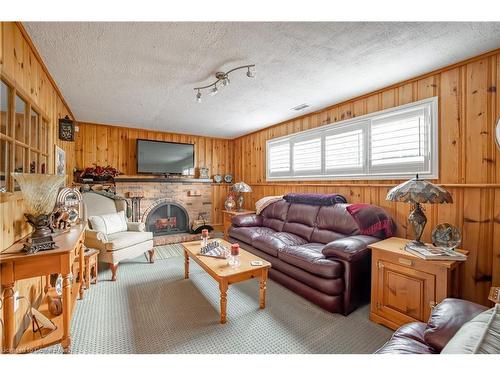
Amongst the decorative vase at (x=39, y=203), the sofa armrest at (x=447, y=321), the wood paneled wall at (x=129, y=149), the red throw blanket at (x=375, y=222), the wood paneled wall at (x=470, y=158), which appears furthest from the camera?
the wood paneled wall at (x=129, y=149)

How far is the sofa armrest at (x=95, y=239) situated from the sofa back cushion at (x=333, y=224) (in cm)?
272

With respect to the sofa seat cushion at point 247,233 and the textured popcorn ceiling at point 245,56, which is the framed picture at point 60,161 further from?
the sofa seat cushion at point 247,233

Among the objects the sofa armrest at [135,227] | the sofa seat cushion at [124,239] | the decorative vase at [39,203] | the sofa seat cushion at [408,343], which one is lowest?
the sofa seat cushion at [408,343]

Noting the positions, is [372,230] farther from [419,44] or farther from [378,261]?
[419,44]

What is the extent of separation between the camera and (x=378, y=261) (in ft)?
6.48

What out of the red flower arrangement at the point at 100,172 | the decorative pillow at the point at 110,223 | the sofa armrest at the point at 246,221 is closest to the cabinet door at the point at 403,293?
the sofa armrest at the point at 246,221

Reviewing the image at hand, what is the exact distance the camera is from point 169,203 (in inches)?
191

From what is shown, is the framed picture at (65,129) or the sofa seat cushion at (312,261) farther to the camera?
the framed picture at (65,129)

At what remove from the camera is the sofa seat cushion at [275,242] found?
9.08ft

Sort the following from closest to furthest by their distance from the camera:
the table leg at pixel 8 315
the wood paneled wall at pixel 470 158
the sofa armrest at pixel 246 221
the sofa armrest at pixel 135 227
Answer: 1. the table leg at pixel 8 315
2. the wood paneled wall at pixel 470 158
3. the sofa armrest at pixel 135 227
4. the sofa armrest at pixel 246 221

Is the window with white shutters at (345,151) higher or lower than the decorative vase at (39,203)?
higher

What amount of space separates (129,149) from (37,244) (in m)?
3.45

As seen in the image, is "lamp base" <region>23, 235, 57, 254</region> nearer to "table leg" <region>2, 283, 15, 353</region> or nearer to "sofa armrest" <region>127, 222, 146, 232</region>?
"table leg" <region>2, 283, 15, 353</region>
